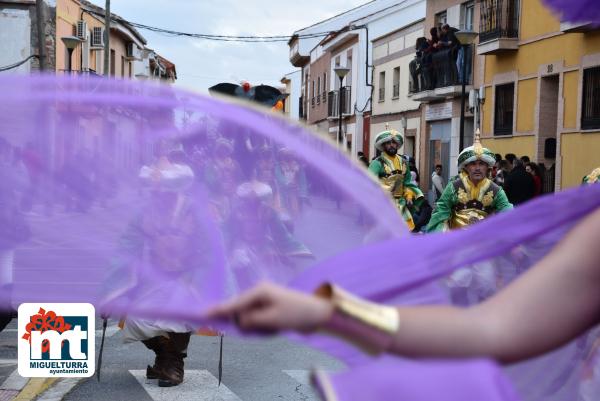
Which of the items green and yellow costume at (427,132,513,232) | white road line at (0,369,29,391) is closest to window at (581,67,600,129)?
green and yellow costume at (427,132,513,232)

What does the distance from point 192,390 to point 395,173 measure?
4920 mm

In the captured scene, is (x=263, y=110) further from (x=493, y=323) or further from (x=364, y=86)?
(x=364, y=86)

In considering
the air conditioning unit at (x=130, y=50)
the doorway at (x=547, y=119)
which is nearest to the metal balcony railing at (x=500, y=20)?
the doorway at (x=547, y=119)

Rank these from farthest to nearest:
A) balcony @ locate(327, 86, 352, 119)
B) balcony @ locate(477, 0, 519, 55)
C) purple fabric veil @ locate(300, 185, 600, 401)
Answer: balcony @ locate(327, 86, 352, 119), balcony @ locate(477, 0, 519, 55), purple fabric veil @ locate(300, 185, 600, 401)

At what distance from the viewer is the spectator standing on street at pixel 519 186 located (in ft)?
54.2

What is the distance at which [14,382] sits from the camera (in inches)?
263

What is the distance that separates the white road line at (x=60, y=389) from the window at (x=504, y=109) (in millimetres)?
19346

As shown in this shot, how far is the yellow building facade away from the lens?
68.0 ft

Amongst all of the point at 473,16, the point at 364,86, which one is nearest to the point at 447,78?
the point at 473,16

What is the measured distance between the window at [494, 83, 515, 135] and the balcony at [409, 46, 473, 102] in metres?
1.78

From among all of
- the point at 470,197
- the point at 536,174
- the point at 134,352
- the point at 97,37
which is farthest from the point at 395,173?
the point at 97,37

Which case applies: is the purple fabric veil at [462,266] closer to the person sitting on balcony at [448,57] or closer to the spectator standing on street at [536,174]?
the spectator standing on street at [536,174]

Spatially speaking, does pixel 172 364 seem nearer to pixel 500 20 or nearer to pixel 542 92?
pixel 542 92

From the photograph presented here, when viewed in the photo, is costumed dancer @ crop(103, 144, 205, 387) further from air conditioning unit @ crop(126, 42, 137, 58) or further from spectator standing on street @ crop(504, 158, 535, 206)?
air conditioning unit @ crop(126, 42, 137, 58)
